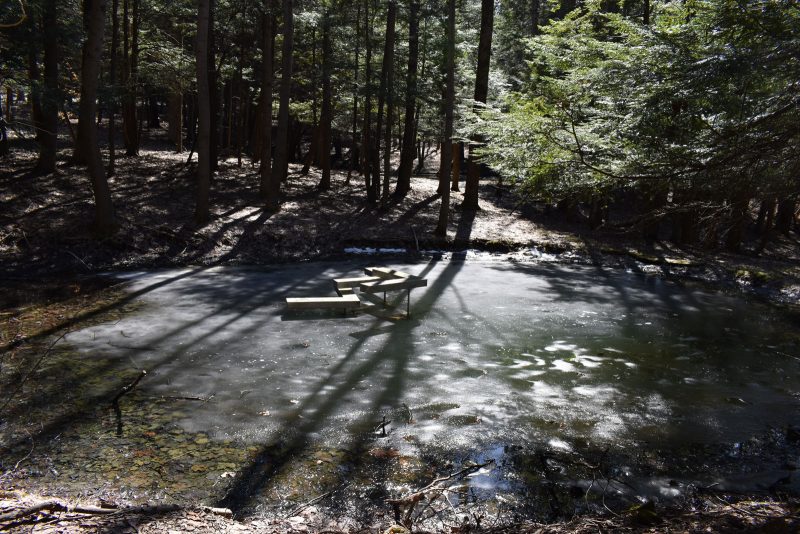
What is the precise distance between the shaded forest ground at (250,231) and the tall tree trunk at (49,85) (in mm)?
624

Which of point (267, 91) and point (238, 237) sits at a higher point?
point (267, 91)

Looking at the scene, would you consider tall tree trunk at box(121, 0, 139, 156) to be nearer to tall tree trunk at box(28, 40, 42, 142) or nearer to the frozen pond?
tall tree trunk at box(28, 40, 42, 142)

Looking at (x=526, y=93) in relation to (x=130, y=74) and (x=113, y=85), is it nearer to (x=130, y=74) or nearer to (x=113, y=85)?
(x=113, y=85)

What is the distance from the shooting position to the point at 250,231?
674 inches

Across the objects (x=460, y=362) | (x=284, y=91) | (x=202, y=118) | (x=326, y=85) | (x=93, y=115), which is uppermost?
(x=326, y=85)

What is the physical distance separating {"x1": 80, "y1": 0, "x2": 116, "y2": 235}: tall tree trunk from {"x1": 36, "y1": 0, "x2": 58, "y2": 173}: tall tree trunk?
744 mm

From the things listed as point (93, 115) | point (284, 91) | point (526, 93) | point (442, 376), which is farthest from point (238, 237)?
point (442, 376)

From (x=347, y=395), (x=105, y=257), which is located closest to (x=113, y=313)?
(x=105, y=257)

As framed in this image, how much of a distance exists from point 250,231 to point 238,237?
548mm

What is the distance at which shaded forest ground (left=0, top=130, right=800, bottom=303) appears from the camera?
1416 centimetres

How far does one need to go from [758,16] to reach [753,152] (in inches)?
59.8

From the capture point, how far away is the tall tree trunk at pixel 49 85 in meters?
14.0

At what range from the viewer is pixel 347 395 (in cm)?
716

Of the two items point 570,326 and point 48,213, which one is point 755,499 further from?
point 48,213
